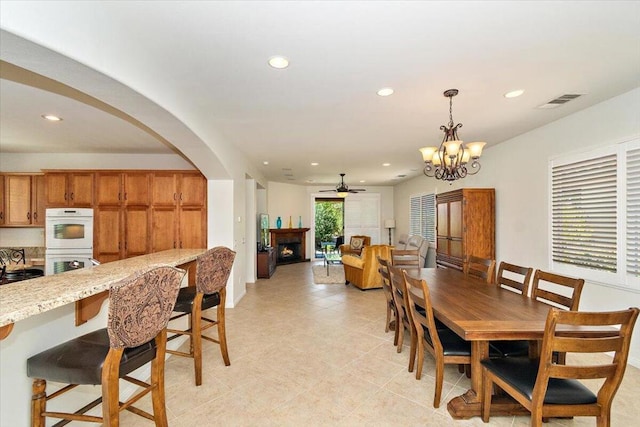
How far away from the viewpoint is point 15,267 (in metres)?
4.14

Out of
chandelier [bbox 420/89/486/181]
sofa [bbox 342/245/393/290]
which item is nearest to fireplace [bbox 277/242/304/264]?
sofa [bbox 342/245/393/290]

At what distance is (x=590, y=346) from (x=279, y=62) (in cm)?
265

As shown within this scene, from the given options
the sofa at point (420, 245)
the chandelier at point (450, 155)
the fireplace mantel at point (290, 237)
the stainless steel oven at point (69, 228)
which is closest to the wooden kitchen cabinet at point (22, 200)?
the stainless steel oven at point (69, 228)

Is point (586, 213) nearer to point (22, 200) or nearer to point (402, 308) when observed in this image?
point (402, 308)

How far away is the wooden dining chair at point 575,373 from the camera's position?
58.9 inches

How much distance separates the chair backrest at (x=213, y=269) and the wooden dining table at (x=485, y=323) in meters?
1.87

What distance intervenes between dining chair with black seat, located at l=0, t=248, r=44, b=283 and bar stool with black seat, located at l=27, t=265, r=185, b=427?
9.23 feet

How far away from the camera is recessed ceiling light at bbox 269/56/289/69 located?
222 centimetres

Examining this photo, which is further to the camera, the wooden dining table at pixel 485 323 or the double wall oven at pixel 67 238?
the double wall oven at pixel 67 238

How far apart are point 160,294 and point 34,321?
0.68 meters

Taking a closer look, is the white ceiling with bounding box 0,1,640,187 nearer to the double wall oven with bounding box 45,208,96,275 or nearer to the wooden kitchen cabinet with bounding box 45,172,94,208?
the wooden kitchen cabinet with bounding box 45,172,94,208

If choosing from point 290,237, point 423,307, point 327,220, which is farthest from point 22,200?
point 327,220

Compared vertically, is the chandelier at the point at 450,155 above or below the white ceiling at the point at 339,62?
below

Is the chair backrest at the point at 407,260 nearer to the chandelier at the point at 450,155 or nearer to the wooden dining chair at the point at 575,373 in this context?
the chandelier at the point at 450,155
